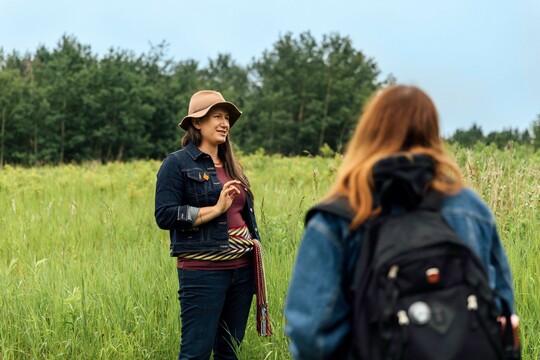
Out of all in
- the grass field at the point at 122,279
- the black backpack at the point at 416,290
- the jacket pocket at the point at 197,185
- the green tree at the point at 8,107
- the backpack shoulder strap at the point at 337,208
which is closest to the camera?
the black backpack at the point at 416,290

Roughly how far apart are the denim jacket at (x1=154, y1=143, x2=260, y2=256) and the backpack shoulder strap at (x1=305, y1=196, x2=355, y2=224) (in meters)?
1.62

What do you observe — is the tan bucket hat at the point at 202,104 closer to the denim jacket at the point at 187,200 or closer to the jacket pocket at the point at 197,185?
the denim jacket at the point at 187,200

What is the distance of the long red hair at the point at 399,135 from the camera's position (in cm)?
179

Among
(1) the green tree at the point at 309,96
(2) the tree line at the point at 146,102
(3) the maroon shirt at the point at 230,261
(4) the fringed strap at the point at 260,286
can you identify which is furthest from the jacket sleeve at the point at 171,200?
(1) the green tree at the point at 309,96

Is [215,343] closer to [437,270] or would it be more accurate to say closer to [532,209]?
[437,270]

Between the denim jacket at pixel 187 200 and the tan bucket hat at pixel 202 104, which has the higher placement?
the tan bucket hat at pixel 202 104

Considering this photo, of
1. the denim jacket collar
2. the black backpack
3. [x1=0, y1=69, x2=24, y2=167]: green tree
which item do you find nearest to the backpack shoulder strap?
the black backpack

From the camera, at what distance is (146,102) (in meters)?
45.9

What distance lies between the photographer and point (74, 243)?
6512 mm

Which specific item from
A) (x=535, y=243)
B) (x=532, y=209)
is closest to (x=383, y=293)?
(x=535, y=243)

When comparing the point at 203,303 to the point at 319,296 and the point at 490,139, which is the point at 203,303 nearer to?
the point at 319,296

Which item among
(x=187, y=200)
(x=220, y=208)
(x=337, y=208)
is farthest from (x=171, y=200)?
(x=337, y=208)

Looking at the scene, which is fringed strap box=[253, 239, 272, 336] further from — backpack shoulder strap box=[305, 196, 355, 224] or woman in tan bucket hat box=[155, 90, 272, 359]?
backpack shoulder strap box=[305, 196, 355, 224]

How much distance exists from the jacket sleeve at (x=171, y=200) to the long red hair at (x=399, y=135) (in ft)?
5.29
